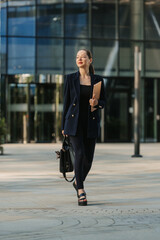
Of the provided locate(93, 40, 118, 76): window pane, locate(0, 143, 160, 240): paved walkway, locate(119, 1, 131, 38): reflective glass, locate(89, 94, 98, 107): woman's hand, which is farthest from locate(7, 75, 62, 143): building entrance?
locate(89, 94, 98, 107): woman's hand

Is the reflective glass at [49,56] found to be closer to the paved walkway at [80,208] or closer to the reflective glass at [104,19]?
the reflective glass at [104,19]

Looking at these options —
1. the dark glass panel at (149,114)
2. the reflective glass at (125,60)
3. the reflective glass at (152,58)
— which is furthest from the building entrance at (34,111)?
the reflective glass at (152,58)

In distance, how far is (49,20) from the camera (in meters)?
27.6

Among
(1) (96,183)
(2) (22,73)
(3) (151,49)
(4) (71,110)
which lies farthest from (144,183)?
(3) (151,49)

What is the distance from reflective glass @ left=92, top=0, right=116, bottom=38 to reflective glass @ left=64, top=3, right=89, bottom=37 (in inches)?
15.7

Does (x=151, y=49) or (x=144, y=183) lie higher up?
(x=151, y=49)

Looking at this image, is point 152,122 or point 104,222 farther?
point 152,122

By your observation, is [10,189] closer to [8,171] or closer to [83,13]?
[8,171]

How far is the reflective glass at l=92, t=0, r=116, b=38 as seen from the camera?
27984 millimetres

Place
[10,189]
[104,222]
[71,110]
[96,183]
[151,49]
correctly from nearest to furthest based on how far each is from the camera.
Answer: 1. [104,222]
2. [71,110]
3. [10,189]
4. [96,183]
5. [151,49]

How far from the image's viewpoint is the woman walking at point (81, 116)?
687 centimetres

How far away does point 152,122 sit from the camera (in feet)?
93.2

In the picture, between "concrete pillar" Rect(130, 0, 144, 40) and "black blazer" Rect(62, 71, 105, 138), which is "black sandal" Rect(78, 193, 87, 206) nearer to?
"black blazer" Rect(62, 71, 105, 138)

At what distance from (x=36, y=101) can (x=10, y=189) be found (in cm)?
1876
